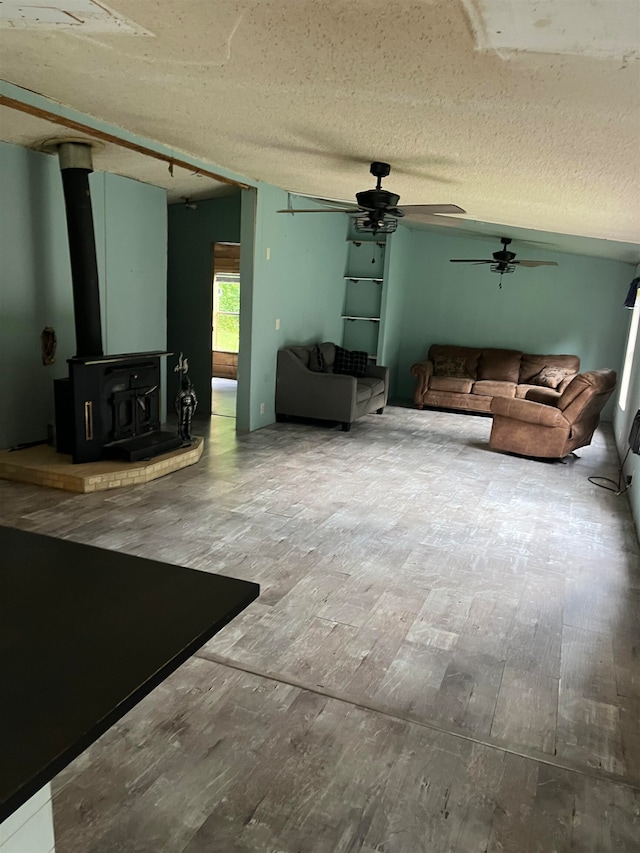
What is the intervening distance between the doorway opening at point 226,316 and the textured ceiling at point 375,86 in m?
5.13

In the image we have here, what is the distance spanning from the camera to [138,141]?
4.23 m

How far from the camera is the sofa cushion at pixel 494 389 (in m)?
8.23

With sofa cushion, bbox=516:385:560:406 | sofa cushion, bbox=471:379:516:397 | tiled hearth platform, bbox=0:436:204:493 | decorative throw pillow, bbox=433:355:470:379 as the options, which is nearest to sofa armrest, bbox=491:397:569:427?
sofa cushion, bbox=516:385:560:406

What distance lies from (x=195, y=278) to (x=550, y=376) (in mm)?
4990

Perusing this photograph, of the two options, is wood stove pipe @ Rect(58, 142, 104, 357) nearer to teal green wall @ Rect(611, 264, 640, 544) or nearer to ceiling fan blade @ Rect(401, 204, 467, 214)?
ceiling fan blade @ Rect(401, 204, 467, 214)

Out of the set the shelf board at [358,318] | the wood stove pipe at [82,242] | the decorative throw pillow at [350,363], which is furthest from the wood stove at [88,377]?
the shelf board at [358,318]

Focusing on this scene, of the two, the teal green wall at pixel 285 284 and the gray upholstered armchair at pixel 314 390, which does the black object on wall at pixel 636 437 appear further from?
the teal green wall at pixel 285 284

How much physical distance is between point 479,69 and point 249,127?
1.88 metres

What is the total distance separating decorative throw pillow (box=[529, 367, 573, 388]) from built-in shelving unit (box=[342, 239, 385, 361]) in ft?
7.78

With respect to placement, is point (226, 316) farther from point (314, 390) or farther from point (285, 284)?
point (314, 390)

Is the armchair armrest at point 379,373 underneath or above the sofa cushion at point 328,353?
underneath

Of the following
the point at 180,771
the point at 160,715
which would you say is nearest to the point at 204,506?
the point at 160,715

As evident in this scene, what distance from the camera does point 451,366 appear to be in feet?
28.9

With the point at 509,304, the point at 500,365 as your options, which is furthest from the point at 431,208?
the point at 509,304
